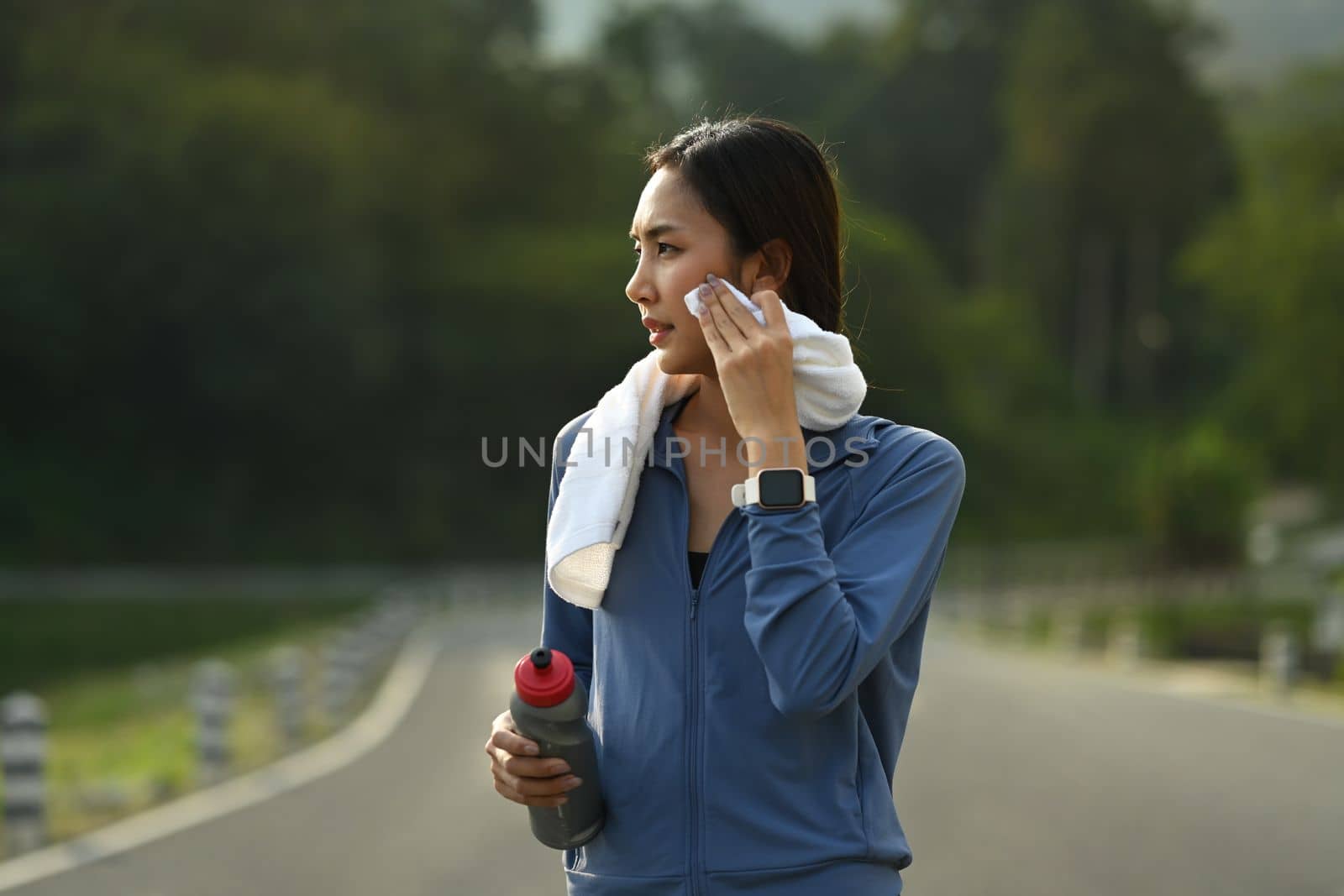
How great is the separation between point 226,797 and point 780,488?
10.4m

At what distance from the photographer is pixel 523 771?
2648 mm

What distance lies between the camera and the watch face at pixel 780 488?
255cm

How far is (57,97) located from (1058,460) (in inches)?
1485

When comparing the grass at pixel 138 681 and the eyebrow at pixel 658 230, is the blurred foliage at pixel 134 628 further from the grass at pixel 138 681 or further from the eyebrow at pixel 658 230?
the eyebrow at pixel 658 230

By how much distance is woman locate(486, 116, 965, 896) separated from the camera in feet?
8.37

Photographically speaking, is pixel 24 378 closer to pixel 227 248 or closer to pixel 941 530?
pixel 227 248

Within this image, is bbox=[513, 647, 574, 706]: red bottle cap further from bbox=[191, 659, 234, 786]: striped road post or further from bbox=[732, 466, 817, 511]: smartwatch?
bbox=[191, 659, 234, 786]: striped road post

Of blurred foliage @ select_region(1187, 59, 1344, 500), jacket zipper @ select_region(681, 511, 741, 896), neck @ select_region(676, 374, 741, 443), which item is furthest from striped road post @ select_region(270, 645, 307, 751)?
blurred foliage @ select_region(1187, 59, 1344, 500)

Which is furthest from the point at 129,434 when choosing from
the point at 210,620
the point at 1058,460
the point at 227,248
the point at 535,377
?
the point at 1058,460

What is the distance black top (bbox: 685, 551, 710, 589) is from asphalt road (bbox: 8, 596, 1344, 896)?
616 centimetres

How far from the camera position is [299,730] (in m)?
16.3

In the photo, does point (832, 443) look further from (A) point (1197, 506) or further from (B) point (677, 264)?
(A) point (1197, 506)

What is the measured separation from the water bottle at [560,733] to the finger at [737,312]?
0.53m

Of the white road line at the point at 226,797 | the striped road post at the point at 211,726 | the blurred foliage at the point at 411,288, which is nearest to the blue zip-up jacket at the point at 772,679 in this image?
the white road line at the point at 226,797
